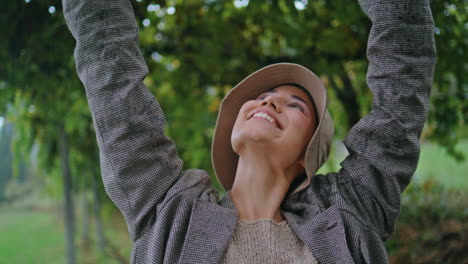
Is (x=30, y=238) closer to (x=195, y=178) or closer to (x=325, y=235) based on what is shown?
(x=195, y=178)

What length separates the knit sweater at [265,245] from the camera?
4.69 ft

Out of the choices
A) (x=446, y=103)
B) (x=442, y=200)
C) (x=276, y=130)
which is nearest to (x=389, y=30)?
(x=276, y=130)

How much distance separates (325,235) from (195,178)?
49cm

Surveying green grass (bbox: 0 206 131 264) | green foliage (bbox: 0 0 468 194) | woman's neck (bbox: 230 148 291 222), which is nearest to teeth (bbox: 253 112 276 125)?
woman's neck (bbox: 230 148 291 222)

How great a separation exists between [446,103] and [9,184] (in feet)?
24.3

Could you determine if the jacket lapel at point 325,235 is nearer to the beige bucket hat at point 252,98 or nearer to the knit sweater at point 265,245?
the knit sweater at point 265,245

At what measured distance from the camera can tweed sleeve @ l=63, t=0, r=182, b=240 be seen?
1439 millimetres

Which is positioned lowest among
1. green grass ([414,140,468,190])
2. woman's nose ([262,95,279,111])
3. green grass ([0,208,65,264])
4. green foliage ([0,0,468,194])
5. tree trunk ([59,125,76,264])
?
green grass ([0,208,65,264])

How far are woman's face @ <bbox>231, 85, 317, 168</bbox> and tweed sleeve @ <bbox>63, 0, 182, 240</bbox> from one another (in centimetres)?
30

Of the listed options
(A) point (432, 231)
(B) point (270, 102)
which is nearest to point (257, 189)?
(B) point (270, 102)

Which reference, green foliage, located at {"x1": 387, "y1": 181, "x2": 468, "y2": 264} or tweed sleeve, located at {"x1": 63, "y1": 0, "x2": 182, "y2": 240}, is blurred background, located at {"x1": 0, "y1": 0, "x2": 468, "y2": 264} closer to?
green foliage, located at {"x1": 387, "y1": 181, "x2": 468, "y2": 264}

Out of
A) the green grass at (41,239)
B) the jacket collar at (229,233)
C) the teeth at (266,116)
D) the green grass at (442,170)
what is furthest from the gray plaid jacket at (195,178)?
the green grass at (442,170)

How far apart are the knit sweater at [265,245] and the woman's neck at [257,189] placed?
5cm

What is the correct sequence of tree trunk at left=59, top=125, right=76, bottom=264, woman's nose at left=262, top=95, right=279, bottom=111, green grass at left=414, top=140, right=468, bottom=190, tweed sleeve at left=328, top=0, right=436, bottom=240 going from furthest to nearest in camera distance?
green grass at left=414, top=140, right=468, bottom=190 < tree trunk at left=59, top=125, right=76, bottom=264 < woman's nose at left=262, top=95, right=279, bottom=111 < tweed sleeve at left=328, top=0, right=436, bottom=240
